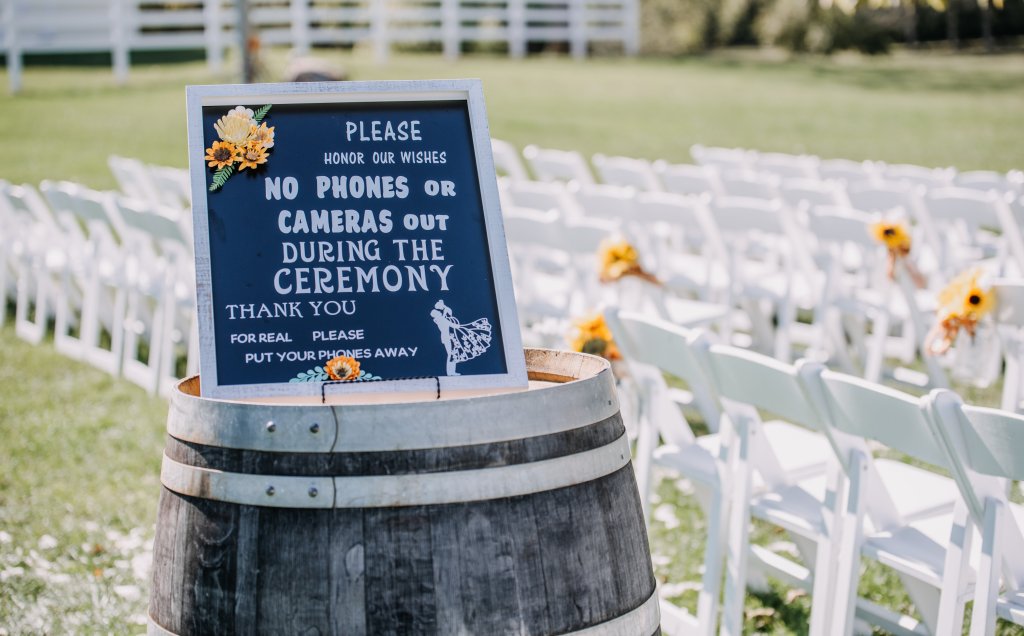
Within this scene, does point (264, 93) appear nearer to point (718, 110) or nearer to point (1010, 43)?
point (718, 110)

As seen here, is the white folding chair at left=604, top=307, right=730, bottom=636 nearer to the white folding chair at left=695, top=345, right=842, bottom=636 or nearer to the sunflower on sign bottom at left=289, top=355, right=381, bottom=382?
the white folding chair at left=695, top=345, right=842, bottom=636

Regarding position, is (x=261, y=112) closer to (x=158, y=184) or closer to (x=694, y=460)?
(x=694, y=460)

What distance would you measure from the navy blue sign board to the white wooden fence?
21.7 meters

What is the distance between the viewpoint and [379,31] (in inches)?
1034

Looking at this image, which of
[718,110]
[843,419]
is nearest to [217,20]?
[718,110]

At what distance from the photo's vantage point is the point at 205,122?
2.63 metres

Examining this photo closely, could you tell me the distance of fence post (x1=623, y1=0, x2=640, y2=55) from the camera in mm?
29547

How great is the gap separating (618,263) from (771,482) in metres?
2.06

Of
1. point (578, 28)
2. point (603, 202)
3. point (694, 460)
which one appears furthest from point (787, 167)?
point (578, 28)

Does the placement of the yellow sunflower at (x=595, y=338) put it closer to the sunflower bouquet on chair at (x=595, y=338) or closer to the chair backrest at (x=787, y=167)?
the sunflower bouquet on chair at (x=595, y=338)

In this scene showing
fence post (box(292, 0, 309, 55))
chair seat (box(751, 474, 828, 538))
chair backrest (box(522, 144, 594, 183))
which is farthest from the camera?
fence post (box(292, 0, 309, 55))

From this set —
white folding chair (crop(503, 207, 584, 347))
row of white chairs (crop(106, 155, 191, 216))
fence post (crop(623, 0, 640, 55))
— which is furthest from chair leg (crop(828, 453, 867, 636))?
fence post (crop(623, 0, 640, 55))

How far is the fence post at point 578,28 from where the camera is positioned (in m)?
29.0

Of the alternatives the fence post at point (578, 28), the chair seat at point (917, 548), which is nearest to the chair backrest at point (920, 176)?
the chair seat at point (917, 548)
